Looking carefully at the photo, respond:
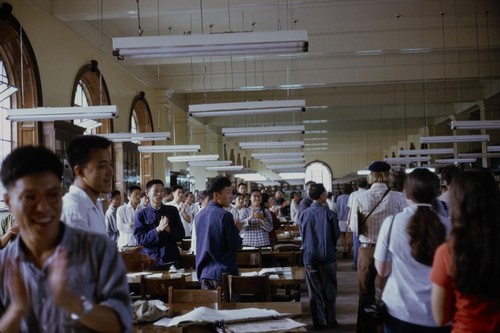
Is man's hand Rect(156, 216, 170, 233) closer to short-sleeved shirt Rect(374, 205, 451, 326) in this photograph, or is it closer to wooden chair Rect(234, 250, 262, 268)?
wooden chair Rect(234, 250, 262, 268)

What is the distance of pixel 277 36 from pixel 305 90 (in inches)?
504

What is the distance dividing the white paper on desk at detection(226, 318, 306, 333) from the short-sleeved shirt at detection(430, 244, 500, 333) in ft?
3.43

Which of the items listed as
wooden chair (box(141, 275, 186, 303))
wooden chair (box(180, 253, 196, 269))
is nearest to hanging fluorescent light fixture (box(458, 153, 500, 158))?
wooden chair (box(180, 253, 196, 269))

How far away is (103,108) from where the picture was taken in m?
7.75

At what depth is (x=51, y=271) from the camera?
5.08ft

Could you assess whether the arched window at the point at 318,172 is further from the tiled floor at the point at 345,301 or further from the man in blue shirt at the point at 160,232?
the man in blue shirt at the point at 160,232

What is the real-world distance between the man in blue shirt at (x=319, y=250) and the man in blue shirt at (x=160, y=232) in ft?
4.40

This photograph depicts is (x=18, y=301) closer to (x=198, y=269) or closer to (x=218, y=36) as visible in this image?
(x=198, y=269)

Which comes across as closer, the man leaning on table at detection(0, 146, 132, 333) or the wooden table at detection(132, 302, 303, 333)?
the man leaning on table at detection(0, 146, 132, 333)

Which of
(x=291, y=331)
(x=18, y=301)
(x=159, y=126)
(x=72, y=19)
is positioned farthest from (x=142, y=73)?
(x=18, y=301)

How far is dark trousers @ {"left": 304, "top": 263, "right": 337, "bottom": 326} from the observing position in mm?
6484

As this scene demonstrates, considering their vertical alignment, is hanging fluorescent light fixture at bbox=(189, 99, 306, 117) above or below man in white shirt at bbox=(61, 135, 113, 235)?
above

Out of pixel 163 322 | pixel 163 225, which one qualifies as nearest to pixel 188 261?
pixel 163 225

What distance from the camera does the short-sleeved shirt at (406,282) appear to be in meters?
2.69
